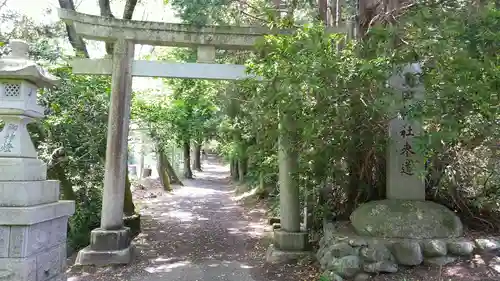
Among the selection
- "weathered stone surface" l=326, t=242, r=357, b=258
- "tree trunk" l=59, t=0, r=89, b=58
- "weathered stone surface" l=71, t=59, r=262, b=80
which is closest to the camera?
"weathered stone surface" l=326, t=242, r=357, b=258

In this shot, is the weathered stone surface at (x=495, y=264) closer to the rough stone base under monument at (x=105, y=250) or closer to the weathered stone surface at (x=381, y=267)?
the weathered stone surface at (x=381, y=267)

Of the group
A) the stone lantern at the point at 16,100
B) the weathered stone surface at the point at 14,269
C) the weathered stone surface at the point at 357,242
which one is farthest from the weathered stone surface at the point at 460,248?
the stone lantern at the point at 16,100

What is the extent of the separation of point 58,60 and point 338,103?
6.23 meters

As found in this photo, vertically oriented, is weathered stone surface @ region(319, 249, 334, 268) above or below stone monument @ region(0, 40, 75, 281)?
below

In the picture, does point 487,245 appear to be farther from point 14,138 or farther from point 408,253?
point 14,138

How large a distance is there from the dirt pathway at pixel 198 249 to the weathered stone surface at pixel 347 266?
966 mm

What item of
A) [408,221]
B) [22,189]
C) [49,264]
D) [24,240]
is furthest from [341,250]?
[22,189]

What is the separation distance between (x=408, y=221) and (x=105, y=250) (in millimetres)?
4980

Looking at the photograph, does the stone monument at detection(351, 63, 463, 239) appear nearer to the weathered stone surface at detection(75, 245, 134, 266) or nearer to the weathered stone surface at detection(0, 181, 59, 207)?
the weathered stone surface at detection(75, 245, 134, 266)

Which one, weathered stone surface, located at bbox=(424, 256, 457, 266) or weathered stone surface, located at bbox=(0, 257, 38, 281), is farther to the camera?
weathered stone surface, located at bbox=(424, 256, 457, 266)

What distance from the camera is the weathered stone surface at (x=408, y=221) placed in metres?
5.45

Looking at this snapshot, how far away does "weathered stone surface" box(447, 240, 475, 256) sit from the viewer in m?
5.15

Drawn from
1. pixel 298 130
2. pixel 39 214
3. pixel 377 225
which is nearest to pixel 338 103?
pixel 298 130

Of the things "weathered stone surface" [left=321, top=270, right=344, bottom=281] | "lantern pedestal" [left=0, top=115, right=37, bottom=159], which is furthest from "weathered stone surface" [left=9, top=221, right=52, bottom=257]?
"weathered stone surface" [left=321, top=270, right=344, bottom=281]
